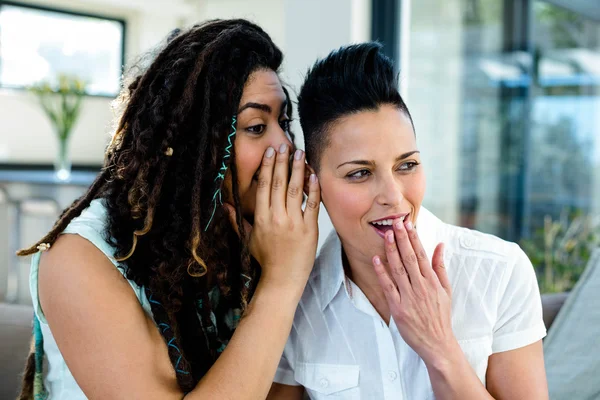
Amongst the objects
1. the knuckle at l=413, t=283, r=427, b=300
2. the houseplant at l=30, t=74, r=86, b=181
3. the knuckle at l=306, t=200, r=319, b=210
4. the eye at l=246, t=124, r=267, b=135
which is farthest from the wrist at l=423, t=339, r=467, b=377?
the houseplant at l=30, t=74, r=86, b=181

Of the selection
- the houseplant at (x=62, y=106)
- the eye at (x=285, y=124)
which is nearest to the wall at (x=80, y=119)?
the houseplant at (x=62, y=106)

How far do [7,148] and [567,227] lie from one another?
433 centimetres

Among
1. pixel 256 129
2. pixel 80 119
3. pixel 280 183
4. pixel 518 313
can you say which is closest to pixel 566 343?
pixel 518 313

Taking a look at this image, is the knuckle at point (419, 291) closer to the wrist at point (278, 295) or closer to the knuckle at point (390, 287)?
the knuckle at point (390, 287)

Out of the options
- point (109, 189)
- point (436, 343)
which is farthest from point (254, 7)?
point (436, 343)

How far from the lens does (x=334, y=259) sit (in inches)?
64.2

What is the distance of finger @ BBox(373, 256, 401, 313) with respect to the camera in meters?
1.36

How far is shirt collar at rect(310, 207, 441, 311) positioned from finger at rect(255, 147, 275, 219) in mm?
228

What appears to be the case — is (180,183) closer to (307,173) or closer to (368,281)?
(307,173)

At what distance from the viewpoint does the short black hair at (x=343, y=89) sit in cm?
147

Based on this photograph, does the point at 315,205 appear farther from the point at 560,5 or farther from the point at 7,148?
the point at 7,148

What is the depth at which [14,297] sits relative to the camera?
4203mm

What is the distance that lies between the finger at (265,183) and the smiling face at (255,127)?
25mm

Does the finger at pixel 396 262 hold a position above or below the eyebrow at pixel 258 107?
below
